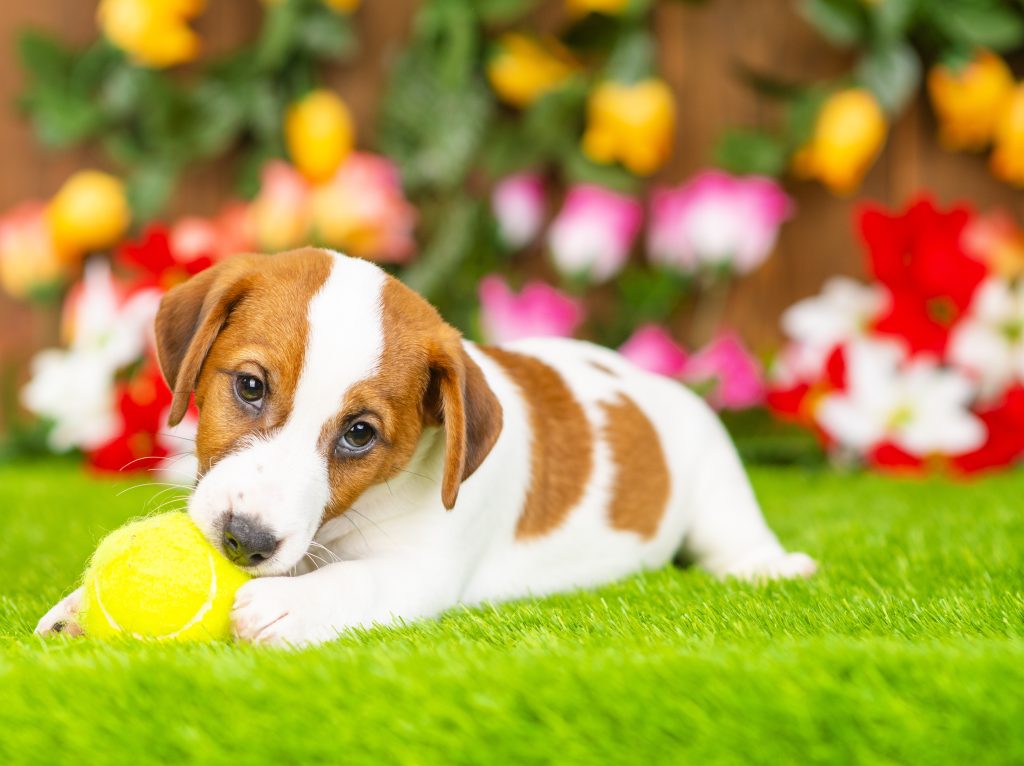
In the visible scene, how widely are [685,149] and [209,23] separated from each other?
2333 mm

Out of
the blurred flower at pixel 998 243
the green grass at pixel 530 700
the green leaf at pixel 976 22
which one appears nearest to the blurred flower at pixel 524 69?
the green leaf at pixel 976 22

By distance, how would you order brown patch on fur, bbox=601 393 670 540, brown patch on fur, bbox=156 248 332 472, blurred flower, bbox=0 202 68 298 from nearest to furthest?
brown patch on fur, bbox=156 248 332 472 < brown patch on fur, bbox=601 393 670 540 < blurred flower, bbox=0 202 68 298

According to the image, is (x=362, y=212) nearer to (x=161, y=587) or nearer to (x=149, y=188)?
(x=149, y=188)

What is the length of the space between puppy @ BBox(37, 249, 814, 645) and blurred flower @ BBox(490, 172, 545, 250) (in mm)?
2127

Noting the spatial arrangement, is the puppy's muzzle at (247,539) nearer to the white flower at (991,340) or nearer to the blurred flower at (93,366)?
the blurred flower at (93,366)

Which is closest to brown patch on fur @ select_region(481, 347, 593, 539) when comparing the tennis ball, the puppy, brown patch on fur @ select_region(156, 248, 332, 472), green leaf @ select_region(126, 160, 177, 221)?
the puppy

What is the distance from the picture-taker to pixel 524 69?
5.27 metres

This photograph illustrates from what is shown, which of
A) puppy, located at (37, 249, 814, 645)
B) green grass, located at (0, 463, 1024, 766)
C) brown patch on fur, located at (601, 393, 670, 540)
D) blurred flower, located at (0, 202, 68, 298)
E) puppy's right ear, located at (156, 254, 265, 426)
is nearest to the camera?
green grass, located at (0, 463, 1024, 766)

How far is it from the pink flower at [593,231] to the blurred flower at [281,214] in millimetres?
1117

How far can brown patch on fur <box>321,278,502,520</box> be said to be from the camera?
8.13 feet

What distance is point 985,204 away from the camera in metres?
5.42

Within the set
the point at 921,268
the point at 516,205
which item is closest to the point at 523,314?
the point at 516,205

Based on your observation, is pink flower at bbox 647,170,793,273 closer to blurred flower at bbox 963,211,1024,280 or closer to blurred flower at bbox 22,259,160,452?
blurred flower at bbox 963,211,1024,280

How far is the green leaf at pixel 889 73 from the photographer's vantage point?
512 centimetres
